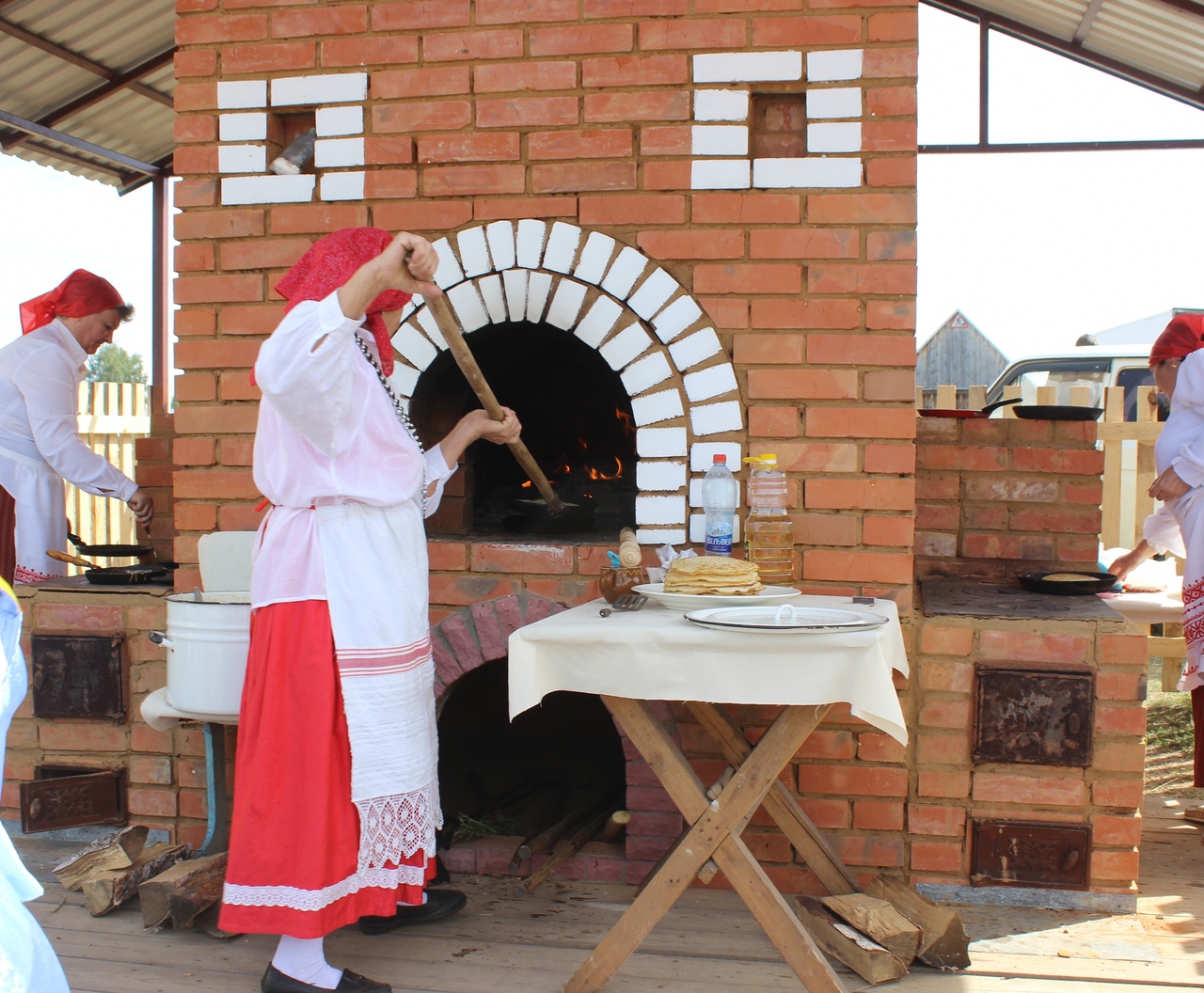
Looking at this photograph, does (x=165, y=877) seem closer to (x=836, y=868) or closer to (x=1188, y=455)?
(x=836, y=868)

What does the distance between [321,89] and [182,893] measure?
2481 mm

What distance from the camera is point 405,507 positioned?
2689 millimetres

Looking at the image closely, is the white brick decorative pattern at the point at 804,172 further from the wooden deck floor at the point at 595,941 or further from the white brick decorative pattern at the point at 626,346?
the wooden deck floor at the point at 595,941

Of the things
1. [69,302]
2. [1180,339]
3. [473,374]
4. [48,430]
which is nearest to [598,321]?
[473,374]

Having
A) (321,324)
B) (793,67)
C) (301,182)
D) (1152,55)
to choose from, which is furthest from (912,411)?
(1152,55)

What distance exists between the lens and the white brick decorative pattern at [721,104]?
314 cm

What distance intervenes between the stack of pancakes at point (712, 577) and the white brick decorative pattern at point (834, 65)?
151 cm

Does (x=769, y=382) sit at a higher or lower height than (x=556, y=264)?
lower

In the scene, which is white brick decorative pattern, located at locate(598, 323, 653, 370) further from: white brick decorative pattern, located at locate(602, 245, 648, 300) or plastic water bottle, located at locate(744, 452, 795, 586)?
plastic water bottle, located at locate(744, 452, 795, 586)

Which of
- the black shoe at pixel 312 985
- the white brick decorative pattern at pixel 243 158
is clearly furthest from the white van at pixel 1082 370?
the black shoe at pixel 312 985

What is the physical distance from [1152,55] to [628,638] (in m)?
6.05

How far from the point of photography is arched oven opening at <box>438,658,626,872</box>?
3529 mm

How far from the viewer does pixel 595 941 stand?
Result: 289cm

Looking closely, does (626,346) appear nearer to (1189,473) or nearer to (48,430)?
(1189,473)
